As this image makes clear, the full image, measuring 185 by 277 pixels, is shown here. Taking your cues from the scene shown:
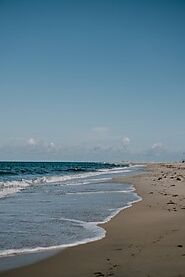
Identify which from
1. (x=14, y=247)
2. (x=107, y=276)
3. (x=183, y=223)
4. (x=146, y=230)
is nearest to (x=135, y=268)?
(x=107, y=276)

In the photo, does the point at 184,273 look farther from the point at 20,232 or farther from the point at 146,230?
the point at 20,232

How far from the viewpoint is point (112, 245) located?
939cm

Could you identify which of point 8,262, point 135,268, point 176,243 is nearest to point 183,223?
point 176,243

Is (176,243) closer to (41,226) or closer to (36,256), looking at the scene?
(36,256)

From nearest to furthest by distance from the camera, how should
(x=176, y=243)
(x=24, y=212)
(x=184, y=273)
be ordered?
(x=184, y=273) → (x=176, y=243) → (x=24, y=212)

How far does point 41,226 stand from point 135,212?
4.53 metres

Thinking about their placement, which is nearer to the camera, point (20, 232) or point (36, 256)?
point (36, 256)

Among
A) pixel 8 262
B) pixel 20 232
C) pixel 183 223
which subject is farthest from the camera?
pixel 183 223

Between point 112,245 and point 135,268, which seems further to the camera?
point 112,245

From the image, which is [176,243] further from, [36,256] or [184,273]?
[36,256]

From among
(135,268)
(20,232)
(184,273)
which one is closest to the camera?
(184,273)

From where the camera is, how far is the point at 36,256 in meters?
8.48

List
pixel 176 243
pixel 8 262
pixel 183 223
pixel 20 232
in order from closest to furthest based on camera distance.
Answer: pixel 8 262
pixel 176 243
pixel 20 232
pixel 183 223

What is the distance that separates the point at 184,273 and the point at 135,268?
3.01 feet
